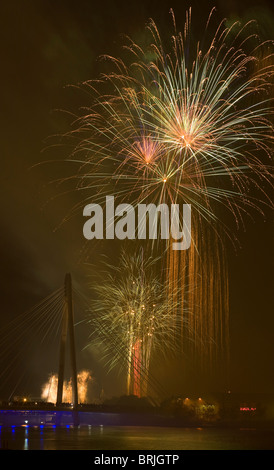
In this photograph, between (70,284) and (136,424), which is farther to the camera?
(136,424)

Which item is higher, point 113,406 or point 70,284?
point 70,284

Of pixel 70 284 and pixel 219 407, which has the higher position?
pixel 70 284
